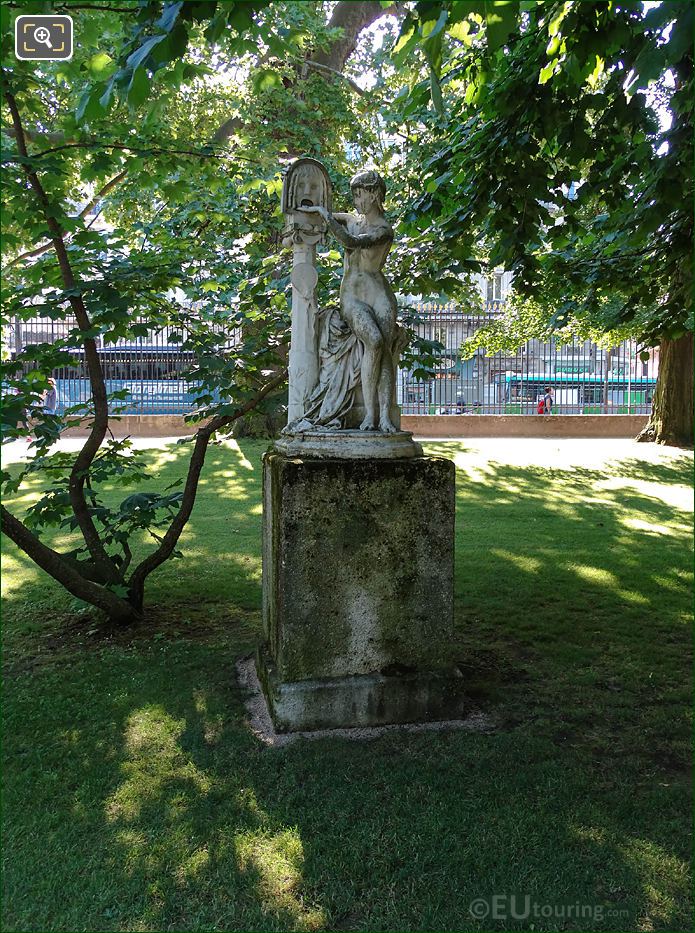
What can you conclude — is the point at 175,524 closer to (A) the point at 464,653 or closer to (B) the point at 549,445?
(A) the point at 464,653

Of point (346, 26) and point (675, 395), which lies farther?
point (675, 395)

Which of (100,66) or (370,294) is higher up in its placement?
(100,66)

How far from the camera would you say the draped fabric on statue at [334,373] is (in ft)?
14.3

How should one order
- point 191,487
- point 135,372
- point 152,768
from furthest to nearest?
point 135,372, point 191,487, point 152,768

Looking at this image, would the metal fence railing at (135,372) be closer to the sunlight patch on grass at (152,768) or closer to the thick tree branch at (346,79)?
the thick tree branch at (346,79)

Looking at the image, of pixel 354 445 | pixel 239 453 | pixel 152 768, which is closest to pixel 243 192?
pixel 354 445

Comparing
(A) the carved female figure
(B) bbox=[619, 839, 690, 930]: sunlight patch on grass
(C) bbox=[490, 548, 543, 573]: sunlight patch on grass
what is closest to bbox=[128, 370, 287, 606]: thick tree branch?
(A) the carved female figure

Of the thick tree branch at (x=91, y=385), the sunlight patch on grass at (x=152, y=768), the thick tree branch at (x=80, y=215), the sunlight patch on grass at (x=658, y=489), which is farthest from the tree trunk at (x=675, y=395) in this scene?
the sunlight patch on grass at (x=152, y=768)

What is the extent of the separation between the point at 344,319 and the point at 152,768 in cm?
275

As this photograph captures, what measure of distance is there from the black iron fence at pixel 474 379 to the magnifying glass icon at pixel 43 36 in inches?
493

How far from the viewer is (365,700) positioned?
407cm

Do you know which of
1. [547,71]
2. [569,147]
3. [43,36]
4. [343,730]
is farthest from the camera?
[569,147]

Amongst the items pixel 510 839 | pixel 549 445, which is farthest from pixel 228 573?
pixel 549 445

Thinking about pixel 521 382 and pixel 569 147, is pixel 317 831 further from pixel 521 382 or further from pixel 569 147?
pixel 521 382
